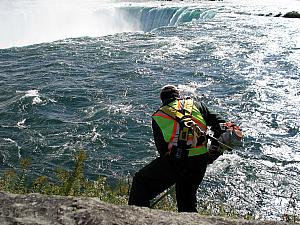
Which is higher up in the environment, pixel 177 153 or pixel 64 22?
pixel 177 153

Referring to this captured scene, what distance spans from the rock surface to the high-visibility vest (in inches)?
60.0

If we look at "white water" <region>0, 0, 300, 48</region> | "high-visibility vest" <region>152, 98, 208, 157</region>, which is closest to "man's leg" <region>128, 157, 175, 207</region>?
"high-visibility vest" <region>152, 98, 208, 157</region>

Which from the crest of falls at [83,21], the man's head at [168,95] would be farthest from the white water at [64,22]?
the man's head at [168,95]

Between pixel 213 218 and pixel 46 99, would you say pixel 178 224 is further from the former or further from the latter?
pixel 46 99

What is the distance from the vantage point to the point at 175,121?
184 inches

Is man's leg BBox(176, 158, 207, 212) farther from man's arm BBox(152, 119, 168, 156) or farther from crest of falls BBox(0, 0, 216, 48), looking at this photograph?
crest of falls BBox(0, 0, 216, 48)

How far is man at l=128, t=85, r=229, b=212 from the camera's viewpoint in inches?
184

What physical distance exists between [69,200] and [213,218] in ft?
3.45

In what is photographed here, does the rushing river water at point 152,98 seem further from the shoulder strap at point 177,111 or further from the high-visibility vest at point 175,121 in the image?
the shoulder strap at point 177,111

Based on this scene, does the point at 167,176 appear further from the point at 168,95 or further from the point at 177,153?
the point at 168,95

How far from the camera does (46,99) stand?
1909cm

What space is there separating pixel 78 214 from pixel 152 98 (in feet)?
53.1

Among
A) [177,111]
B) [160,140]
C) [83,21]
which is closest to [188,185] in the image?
[160,140]

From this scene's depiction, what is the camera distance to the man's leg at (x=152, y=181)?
4.73 m
